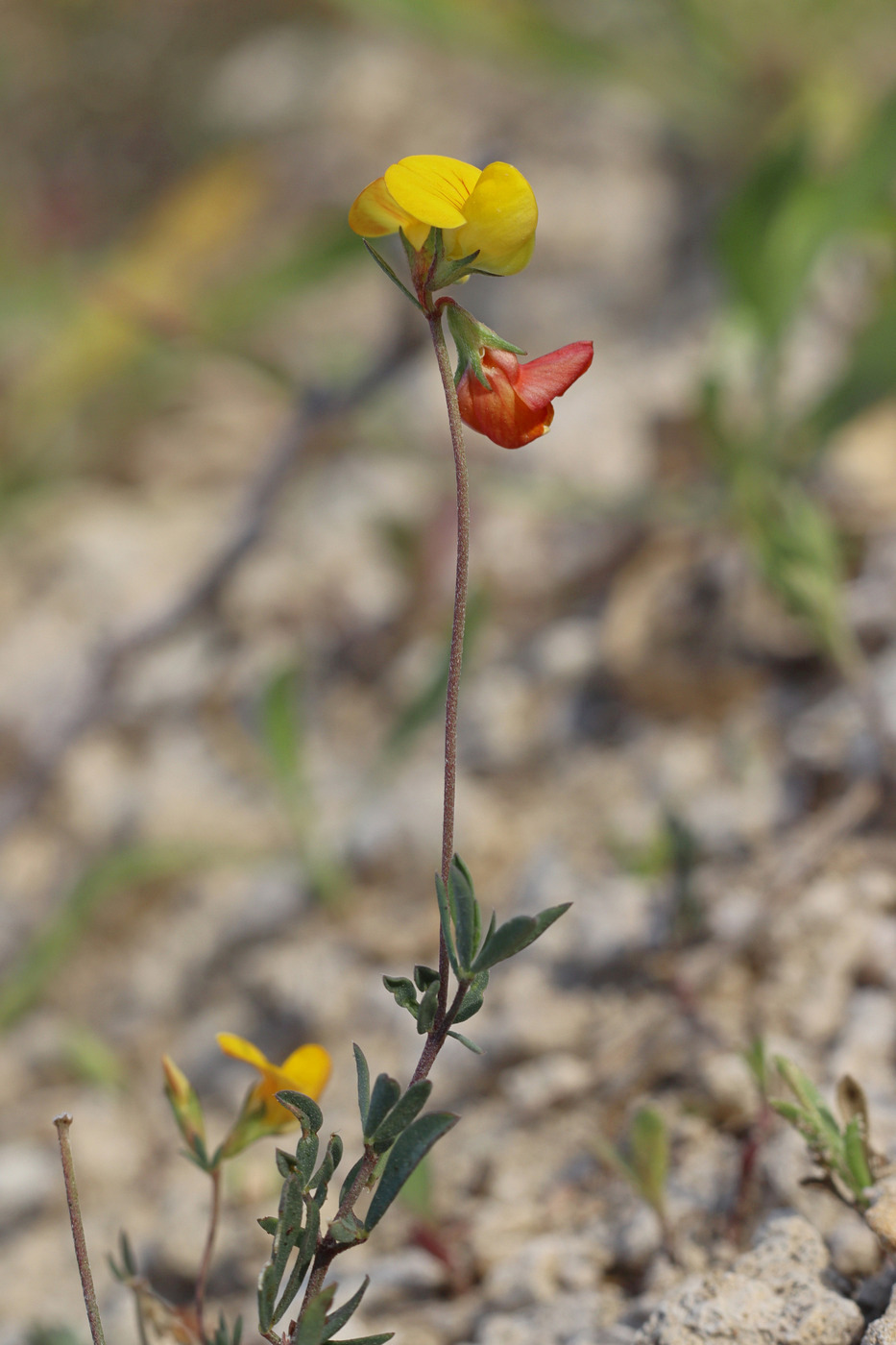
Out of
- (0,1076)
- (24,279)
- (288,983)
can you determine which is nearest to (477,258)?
(288,983)

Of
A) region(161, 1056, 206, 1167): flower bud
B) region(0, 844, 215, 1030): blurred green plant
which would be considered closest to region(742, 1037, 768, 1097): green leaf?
region(161, 1056, 206, 1167): flower bud

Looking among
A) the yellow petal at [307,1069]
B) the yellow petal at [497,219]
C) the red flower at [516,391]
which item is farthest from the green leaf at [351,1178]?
the yellow petal at [497,219]

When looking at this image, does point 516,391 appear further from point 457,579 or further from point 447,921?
point 447,921

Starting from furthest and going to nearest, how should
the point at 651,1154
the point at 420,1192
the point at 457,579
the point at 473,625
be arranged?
the point at 473,625 → the point at 420,1192 → the point at 651,1154 → the point at 457,579

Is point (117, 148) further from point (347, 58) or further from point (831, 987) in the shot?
point (831, 987)

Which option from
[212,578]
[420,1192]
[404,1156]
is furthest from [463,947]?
[212,578]

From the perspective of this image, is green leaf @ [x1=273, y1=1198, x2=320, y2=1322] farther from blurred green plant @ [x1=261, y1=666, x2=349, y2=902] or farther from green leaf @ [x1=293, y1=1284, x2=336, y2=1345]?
blurred green plant @ [x1=261, y1=666, x2=349, y2=902]

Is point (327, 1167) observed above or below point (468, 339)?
below

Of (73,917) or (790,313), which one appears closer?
(73,917)
